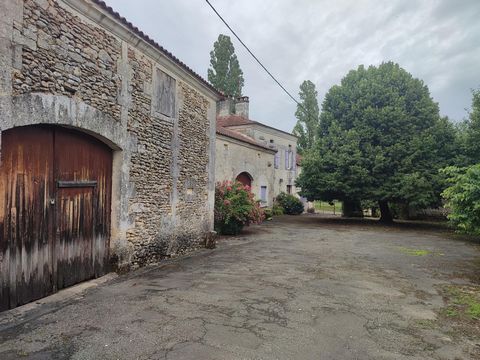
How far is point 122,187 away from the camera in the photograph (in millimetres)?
6188

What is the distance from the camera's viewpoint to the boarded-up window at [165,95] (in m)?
7.23

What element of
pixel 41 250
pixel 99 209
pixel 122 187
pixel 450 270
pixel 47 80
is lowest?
pixel 450 270

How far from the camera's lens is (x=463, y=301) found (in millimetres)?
5074

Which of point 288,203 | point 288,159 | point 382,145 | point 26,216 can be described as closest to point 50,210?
point 26,216

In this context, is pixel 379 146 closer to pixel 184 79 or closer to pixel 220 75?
pixel 184 79

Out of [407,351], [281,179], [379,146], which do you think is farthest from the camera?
[281,179]

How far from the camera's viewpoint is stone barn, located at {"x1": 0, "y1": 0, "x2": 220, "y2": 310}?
4156 mm

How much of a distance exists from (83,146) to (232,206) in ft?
22.9

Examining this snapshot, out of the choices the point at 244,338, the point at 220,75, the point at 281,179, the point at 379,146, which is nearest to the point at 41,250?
the point at 244,338

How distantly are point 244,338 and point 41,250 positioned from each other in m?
3.15

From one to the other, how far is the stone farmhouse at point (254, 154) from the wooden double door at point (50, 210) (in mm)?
8646

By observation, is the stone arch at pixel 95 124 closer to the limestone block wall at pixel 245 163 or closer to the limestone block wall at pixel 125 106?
the limestone block wall at pixel 125 106

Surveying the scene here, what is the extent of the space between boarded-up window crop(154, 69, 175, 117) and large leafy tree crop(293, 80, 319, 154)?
28678mm

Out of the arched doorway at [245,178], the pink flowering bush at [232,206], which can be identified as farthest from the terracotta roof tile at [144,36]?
the arched doorway at [245,178]
